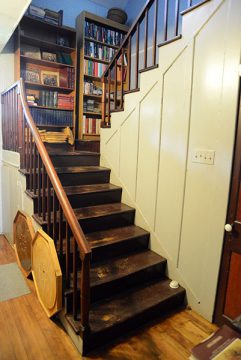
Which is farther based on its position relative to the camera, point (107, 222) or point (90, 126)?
point (90, 126)

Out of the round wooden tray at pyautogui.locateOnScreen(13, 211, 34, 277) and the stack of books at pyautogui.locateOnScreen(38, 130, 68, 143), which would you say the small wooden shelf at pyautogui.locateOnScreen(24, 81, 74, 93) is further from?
the round wooden tray at pyautogui.locateOnScreen(13, 211, 34, 277)

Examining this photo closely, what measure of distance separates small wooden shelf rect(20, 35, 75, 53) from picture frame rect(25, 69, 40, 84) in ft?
1.19

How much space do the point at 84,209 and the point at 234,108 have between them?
1.70 m

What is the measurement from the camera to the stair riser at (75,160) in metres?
2.93

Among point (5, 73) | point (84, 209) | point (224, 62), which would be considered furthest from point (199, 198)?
point (5, 73)

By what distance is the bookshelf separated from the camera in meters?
3.33

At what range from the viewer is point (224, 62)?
1.75 meters

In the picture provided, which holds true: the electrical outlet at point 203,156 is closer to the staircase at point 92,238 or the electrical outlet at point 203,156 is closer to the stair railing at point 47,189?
the staircase at point 92,238

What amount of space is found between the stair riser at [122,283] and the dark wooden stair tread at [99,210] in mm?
659

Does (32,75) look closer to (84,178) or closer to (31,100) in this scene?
(31,100)

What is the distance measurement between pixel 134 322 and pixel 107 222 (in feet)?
3.19

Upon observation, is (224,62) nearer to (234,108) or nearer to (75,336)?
(234,108)

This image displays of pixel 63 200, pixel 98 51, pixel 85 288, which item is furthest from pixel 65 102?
pixel 85 288

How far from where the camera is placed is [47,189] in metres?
2.02
